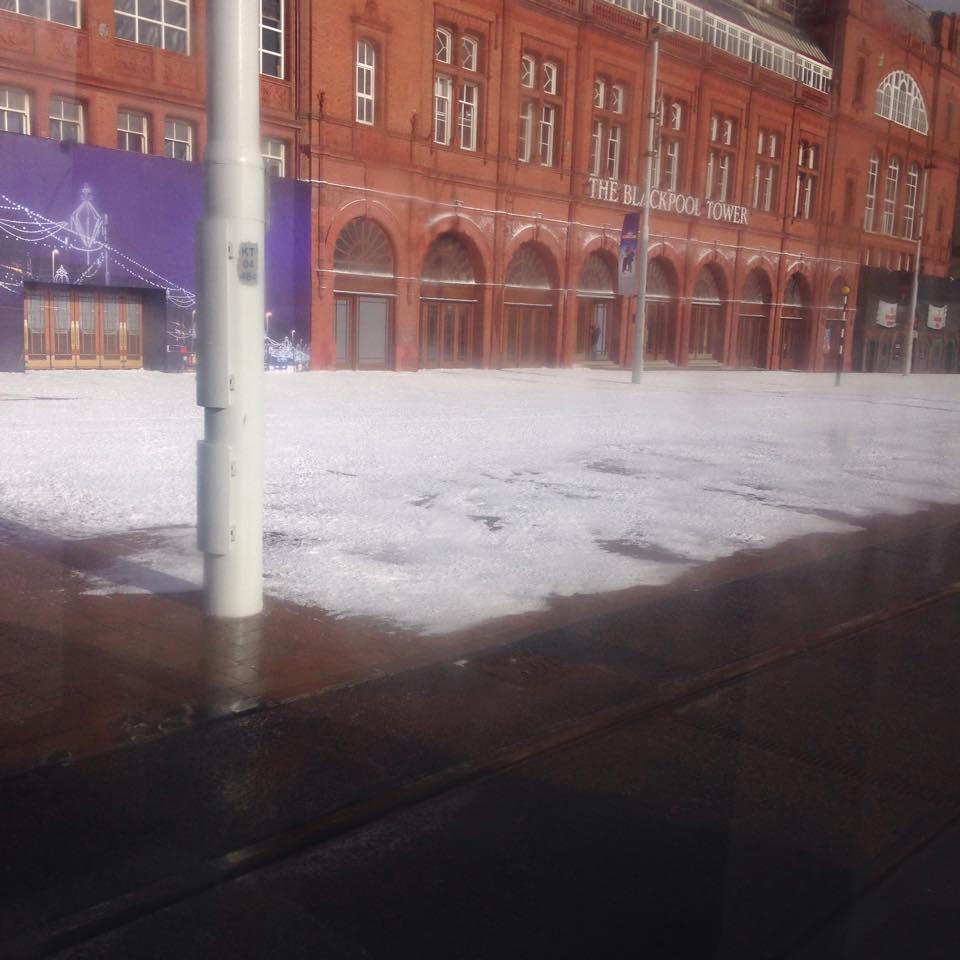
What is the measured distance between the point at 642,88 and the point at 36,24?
22.5m

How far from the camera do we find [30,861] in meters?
3.29

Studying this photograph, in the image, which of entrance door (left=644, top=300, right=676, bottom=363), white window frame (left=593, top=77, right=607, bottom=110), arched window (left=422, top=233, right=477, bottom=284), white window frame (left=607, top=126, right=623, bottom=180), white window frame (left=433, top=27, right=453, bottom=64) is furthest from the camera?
entrance door (left=644, top=300, right=676, bottom=363)

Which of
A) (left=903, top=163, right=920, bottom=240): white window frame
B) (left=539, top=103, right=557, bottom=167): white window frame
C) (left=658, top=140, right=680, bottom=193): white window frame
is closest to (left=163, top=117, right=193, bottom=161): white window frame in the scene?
(left=539, top=103, right=557, bottom=167): white window frame

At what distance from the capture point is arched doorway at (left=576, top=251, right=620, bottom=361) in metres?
38.7

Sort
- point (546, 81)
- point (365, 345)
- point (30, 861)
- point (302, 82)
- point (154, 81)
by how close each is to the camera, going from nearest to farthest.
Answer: point (30, 861), point (154, 81), point (302, 82), point (365, 345), point (546, 81)

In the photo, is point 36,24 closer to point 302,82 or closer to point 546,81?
point 302,82

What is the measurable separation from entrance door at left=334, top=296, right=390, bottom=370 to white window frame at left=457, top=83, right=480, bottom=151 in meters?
5.82

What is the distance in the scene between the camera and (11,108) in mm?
23500

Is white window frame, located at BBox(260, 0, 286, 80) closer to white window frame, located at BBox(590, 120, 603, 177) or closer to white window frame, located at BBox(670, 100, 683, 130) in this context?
white window frame, located at BBox(590, 120, 603, 177)

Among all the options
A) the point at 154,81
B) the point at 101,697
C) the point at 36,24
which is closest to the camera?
the point at 101,697

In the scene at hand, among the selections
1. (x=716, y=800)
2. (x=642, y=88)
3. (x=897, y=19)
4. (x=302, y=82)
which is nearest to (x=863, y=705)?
(x=716, y=800)

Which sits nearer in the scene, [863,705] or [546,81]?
[863,705]

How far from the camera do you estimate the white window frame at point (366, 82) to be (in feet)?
97.9

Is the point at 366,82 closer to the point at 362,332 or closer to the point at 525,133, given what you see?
the point at 525,133
